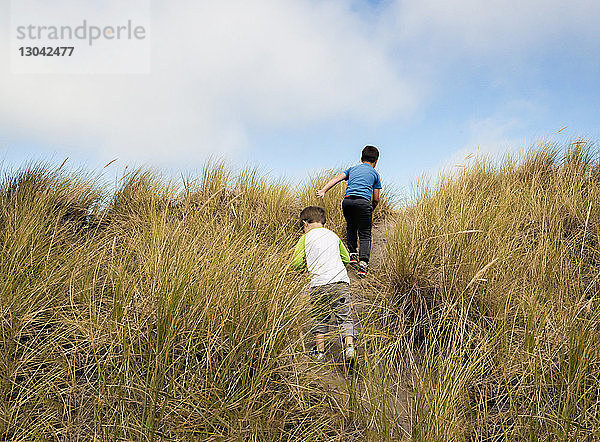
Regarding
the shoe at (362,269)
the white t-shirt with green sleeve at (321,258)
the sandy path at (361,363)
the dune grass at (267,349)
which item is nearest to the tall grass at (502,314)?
the dune grass at (267,349)

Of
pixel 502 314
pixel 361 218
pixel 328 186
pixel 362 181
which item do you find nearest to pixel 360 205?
pixel 361 218

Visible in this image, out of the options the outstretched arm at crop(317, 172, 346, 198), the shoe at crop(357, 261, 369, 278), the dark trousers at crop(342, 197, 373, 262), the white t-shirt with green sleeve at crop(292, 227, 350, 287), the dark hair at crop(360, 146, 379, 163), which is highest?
the dark hair at crop(360, 146, 379, 163)

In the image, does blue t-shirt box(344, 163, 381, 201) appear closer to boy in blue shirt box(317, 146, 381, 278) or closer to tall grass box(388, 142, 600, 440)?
boy in blue shirt box(317, 146, 381, 278)

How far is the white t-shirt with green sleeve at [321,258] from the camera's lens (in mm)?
3811

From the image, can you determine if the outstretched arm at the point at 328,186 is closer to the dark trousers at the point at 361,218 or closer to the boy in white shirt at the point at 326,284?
the dark trousers at the point at 361,218

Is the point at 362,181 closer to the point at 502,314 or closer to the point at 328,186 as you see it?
the point at 328,186

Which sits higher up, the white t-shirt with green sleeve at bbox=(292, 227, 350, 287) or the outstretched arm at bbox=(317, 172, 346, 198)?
the outstretched arm at bbox=(317, 172, 346, 198)

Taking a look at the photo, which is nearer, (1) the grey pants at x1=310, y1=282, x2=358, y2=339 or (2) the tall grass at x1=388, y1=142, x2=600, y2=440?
(2) the tall grass at x1=388, y1=142, x2=600, y2=440

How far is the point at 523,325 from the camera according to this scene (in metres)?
3.30

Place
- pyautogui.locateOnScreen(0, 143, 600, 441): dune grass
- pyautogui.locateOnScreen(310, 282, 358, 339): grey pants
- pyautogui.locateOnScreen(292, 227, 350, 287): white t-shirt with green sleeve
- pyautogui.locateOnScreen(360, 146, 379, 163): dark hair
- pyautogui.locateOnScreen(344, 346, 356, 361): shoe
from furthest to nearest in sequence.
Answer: pyautogui.locateOnScreen(360, 146, 379, 163): dark hair, pyautogui.locateOnScreen(292, 227, 350, 287): white t-shirt with green sleeve, pyautogui.locateOnScreen(310, 282, 358, 339): grey pants, pyautogui.locateOnScreen(344, 346, 356, 361): shoe, pyautogui.locateOnScreen(0, 143, 600, 441): dune grass

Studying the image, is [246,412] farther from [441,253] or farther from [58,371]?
[441,253]

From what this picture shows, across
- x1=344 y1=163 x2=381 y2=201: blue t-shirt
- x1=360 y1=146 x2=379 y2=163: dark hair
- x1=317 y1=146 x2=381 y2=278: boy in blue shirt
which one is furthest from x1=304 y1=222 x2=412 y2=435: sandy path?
x1=360 y1=146 x2=379 y2=163: dark hair

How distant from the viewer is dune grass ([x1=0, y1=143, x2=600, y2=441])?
99.0 inches

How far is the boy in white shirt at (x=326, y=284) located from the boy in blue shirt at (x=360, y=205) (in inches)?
42.4
